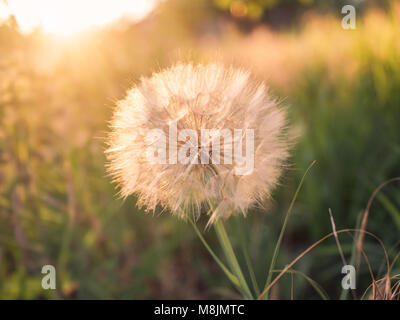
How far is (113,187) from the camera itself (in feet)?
6.72

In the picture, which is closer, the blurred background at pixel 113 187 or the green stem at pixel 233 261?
the green stem at pixel 233 261

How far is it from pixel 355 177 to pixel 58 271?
1.80 m

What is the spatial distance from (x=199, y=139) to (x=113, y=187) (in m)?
1.21

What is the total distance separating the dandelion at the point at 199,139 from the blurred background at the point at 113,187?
9 centimetres

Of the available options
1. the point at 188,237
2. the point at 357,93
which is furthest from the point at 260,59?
the point at 188,237

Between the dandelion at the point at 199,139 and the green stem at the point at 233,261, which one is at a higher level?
the dandelion at the point at 199,139

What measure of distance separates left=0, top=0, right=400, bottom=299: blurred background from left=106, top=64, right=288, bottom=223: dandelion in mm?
85

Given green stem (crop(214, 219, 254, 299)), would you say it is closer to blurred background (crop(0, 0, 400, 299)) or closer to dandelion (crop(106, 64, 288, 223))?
dandelion (crop(106, 64, 288, 223))

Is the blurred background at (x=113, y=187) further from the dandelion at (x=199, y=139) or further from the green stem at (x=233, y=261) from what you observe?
the green stem at (x=233, y=261)

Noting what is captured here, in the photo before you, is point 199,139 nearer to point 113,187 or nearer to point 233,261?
point 233,261

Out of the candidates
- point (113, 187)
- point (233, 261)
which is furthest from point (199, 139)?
point (113, 187)

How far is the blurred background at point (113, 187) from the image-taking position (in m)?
1.65

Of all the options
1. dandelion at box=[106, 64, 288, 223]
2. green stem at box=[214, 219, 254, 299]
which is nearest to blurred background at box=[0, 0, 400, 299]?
dandelion at box=[106, 64, 288, 223]

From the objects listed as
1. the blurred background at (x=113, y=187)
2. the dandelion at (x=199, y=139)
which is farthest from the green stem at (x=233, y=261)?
the blurred background at (x=113, y=187)
